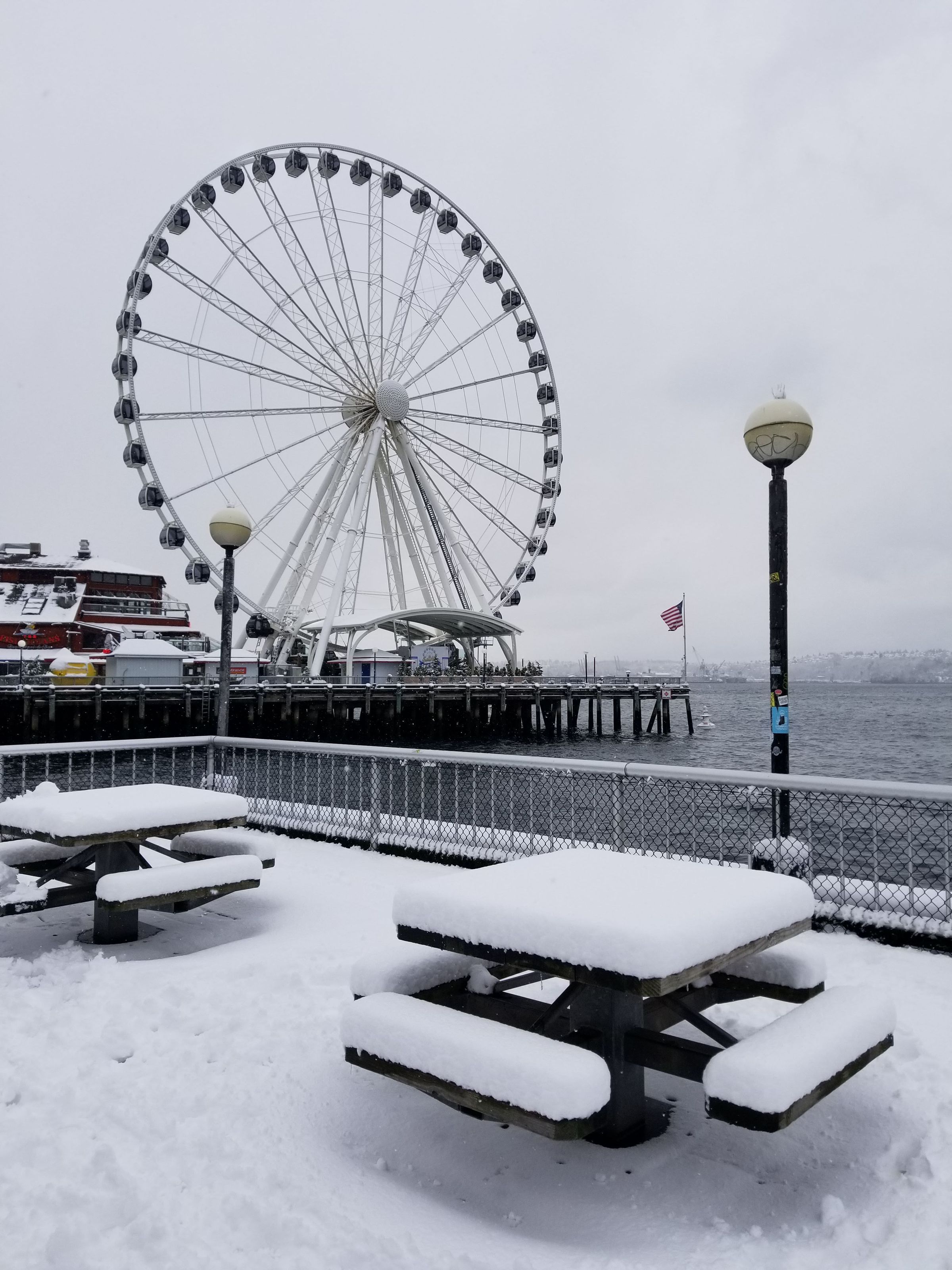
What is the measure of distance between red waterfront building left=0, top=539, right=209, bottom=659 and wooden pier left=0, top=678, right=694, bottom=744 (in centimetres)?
1927

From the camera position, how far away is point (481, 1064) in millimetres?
2576

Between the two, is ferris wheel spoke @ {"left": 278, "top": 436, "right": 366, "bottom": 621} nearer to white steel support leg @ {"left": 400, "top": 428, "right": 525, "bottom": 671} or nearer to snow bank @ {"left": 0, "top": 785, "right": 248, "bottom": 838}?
white steel support leg @ {"left": 400, "top": 428, "right": 525, "bottom": 671}

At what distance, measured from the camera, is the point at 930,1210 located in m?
2.47

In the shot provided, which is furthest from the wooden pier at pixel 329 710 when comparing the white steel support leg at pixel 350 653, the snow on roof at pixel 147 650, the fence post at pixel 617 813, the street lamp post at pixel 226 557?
the fence post at pixel 617 813

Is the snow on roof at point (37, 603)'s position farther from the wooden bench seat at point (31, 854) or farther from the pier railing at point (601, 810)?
the wooden bench seat at point (31, 854)

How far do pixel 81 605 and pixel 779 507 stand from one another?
6425 cm

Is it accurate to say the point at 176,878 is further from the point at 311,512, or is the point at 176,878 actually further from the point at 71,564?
the point at 71,564

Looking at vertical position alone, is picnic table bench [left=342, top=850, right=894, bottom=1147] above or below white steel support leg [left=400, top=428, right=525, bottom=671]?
below

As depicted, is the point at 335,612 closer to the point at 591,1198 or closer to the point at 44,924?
the point at 44,924

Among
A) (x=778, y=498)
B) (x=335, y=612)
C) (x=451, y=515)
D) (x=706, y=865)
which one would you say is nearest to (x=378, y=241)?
(x=451, y=515)

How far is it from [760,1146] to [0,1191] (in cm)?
223

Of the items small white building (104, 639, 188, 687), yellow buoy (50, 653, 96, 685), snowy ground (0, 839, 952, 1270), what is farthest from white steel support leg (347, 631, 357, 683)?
snowy ground (0, 839, 952, 1270)

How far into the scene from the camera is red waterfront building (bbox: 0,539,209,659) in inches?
2349

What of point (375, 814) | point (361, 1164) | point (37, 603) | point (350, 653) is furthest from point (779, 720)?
point (37, 603)
